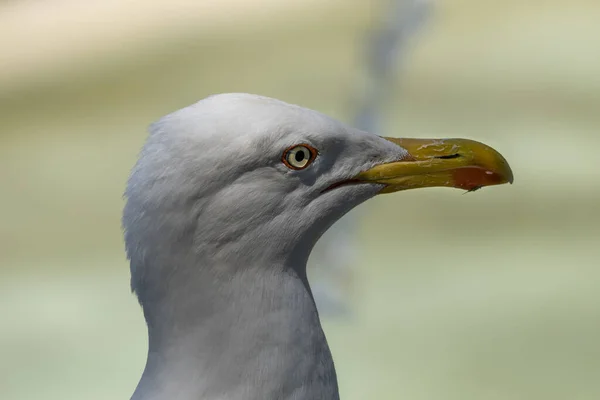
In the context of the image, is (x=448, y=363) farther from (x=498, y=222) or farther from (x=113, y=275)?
(x=113, y=275)

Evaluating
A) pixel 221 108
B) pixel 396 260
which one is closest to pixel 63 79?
pixel 396 260

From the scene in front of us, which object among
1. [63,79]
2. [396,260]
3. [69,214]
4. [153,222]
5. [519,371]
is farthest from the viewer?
[63,79]

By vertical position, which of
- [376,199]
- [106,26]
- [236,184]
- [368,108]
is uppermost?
[236,184]

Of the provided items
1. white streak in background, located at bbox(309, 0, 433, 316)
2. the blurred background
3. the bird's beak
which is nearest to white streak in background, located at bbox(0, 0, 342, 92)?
the blurred background

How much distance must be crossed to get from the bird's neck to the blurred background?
867 mm

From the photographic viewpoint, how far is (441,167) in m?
1.14

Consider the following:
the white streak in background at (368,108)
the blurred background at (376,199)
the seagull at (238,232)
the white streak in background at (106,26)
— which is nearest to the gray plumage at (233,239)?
the seagull at (238,232)

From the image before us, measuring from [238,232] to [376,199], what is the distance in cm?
141

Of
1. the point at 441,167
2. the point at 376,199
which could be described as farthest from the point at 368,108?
the point at 441,167

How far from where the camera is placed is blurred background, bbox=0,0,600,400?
2045mm

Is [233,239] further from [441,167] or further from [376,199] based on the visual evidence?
[376,199]

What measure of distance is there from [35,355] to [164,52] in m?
0.93

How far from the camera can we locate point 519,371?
1946 mm

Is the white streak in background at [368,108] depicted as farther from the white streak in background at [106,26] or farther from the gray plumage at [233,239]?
the gray plumage at [233,239]
